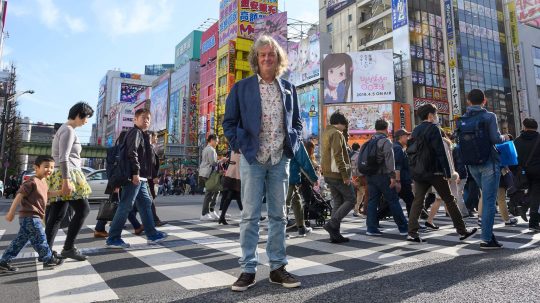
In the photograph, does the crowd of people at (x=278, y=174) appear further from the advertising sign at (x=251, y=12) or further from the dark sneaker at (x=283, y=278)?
the advertising sign at (x=251, y=12)

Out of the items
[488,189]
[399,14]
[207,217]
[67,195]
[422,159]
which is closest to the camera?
[67,195]

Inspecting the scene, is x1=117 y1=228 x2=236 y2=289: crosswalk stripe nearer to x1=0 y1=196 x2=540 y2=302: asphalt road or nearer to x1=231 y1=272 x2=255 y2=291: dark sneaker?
x1=0 y1=196 x2=540 y2=302: asphalt road

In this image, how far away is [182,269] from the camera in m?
3.25

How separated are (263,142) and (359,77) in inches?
1514

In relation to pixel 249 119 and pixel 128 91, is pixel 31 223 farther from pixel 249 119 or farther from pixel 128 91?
pixel 128 91

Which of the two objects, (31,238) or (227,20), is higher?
(227,20)

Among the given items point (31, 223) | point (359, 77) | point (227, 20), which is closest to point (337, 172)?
point (31, 223)

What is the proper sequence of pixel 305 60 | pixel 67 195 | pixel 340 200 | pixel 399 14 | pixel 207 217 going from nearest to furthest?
pixel 67 195 < pixel 340 200 < pixel 207 217 < pixel 399 14 < pixel 305 60

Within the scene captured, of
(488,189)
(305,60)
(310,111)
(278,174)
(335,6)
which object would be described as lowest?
(488,189)

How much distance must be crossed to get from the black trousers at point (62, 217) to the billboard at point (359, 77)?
3740 cm

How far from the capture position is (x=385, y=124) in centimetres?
555

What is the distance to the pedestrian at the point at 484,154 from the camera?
3.96m

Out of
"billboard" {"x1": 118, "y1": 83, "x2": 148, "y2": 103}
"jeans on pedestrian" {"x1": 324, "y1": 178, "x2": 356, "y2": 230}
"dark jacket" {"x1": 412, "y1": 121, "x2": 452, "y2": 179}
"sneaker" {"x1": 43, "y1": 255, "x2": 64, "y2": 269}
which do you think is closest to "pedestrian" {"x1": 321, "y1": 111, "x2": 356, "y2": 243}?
"jeans on pedestrian" {"x1": 324, "y1": 178, "x2": 356, "y2": 230}

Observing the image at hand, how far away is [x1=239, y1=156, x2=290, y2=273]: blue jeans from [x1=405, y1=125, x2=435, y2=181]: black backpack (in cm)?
240
